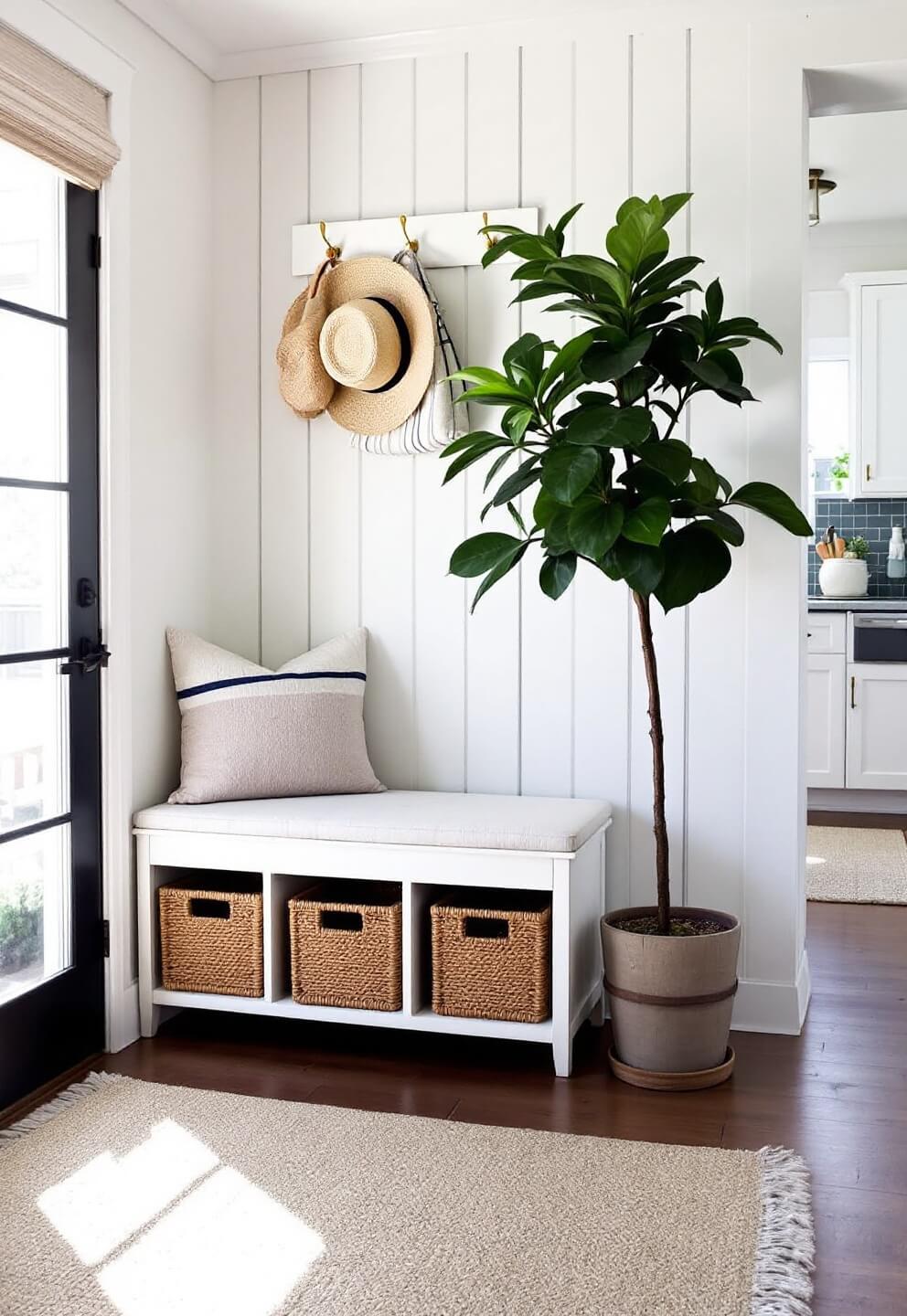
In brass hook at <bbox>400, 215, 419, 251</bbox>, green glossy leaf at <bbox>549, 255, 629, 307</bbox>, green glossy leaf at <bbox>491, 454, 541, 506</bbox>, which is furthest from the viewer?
brass hook at <bbox>400, 215, 419, 251</bbox>

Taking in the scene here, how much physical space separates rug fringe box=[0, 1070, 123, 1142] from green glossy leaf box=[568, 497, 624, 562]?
157 cm

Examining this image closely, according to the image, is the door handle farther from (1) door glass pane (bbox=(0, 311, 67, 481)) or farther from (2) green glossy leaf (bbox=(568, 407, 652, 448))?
(2) green glossy leaf (bbox=(568, 407, 652, 448))

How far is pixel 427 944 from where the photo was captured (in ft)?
9.84

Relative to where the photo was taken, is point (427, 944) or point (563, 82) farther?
point (563, 82)

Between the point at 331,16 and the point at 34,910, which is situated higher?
the point at 331,16

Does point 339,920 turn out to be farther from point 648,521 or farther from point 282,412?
point 282,412

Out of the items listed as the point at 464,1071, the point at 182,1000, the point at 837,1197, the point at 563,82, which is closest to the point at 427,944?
the point at 464,1071

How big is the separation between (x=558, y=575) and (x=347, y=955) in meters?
1.03

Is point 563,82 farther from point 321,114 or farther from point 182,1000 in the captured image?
point 182,1000

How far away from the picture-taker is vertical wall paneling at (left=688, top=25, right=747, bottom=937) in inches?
121

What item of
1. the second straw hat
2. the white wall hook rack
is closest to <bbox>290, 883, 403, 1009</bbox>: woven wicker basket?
the second straw hat

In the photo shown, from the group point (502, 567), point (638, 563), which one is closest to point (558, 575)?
point (502, 567)

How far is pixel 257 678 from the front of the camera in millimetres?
3195

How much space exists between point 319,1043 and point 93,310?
6.02 ft
